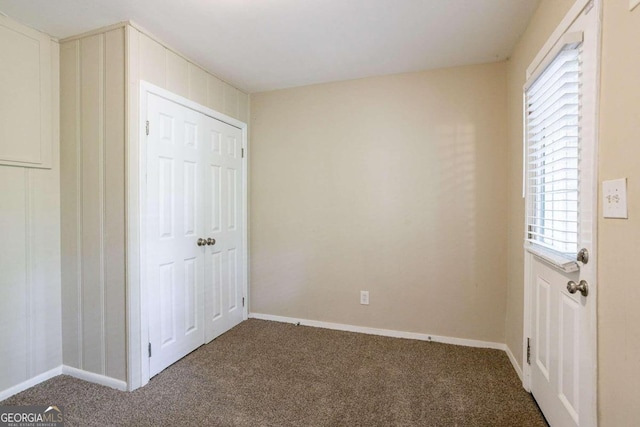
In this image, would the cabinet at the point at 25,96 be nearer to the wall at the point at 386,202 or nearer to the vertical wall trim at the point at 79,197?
the vertical wall trim at the point at 79,197

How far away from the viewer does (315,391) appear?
1970 millimetres

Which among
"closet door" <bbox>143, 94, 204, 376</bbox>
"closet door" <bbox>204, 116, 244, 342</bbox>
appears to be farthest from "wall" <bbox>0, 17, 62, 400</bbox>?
"closet door" <bbox>204, 116, 244, 342</bbox>

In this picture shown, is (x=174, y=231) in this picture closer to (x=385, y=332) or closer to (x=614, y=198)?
(x=385, y=332)

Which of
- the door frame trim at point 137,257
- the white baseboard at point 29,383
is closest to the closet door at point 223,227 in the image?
the door frame trim at point 137,257

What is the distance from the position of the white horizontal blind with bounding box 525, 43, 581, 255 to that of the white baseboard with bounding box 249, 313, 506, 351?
3.75 ft

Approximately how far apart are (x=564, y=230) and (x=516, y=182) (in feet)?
3.08

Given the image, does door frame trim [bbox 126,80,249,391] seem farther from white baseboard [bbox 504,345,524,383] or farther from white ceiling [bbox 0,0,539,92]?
white baseboard [bbox 504,345,524,383]

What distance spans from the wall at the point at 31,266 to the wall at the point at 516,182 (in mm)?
3223

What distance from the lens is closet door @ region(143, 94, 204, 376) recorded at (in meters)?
2.13

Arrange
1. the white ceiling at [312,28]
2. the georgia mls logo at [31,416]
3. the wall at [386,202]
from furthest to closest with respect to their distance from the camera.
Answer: the wall at [386,202] → the white ceiling at [312,28] → the georgia mls logo at [31,416]

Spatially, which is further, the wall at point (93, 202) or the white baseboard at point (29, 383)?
the wall at point (93, 202)

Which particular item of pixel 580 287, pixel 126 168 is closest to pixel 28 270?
pixel 126 168

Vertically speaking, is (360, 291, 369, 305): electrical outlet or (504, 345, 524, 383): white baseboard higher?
(360, 291, 369, 305): electrical outlet

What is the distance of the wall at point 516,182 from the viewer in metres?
1.94
